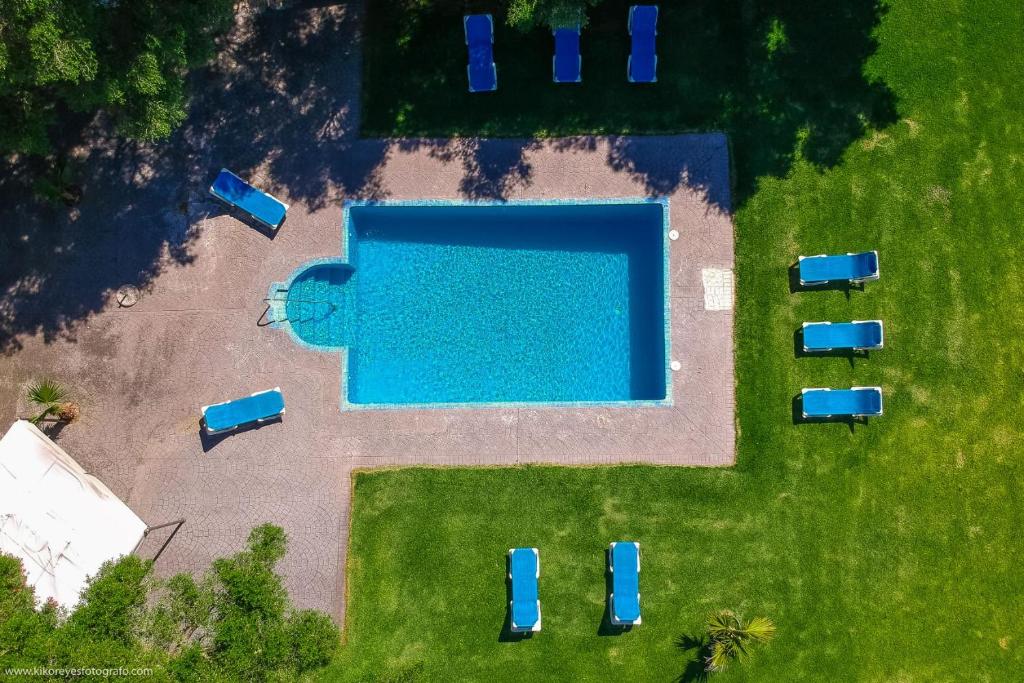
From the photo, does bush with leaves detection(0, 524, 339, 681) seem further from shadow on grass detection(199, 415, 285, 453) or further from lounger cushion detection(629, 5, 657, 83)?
lounger cushion detection(629, 5, 657, 83)

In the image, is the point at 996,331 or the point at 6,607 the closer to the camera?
the point at 6,607

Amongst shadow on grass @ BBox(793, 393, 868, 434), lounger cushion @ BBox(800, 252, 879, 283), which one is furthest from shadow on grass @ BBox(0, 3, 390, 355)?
shadow on grass @ BBox(793, 393, 868, 434)

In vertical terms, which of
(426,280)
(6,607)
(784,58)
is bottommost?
(6,607)

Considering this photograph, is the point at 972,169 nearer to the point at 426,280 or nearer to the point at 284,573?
the point at 426,280

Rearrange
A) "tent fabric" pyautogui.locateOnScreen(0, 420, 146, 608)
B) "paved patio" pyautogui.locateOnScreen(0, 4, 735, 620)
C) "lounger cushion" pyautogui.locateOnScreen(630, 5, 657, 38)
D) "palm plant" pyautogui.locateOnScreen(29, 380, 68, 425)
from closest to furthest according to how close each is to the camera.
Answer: "tent fabric" pyautogui.locateOnScreen(0, 420, 146, 608), "palm plant" pyautogui.locateOnScreen(29, 380, 68, 425), "paved patio" pyautogui.locateOnScreen(0, 4, 735, 620), "lounger cushion" pyautogui.locateOnScreen(630, 5, 657, 38)

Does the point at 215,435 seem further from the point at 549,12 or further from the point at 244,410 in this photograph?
the point at 549,12

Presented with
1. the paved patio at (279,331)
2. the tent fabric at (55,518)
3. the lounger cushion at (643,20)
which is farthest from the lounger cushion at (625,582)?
the lounger cushion at (643,20)

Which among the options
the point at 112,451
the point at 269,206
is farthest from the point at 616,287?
the point at 112,451
